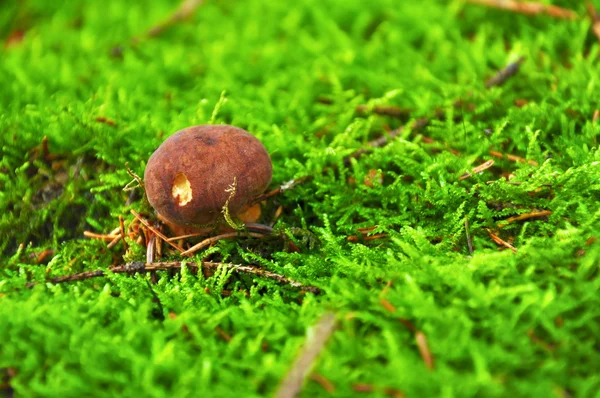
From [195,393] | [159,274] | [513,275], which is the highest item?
[513,275]

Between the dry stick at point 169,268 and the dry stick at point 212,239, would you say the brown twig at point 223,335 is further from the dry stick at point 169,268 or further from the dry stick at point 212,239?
the dry stick at point 212,239

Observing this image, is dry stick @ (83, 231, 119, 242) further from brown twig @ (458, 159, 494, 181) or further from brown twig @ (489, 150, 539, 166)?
brown twig @ (489, 150, 539, 166)

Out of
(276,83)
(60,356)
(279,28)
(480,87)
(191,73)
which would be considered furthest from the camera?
(279,28)

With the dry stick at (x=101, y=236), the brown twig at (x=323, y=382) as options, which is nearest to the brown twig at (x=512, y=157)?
the brown twig at (x=323, y=382)

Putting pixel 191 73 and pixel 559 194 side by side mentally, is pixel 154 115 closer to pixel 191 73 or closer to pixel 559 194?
pixel 191 73

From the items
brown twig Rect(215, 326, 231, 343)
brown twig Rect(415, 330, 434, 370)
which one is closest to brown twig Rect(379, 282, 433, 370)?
brown twig Rect(415, 330, 434, 370)

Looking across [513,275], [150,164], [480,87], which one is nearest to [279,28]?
[480,87]

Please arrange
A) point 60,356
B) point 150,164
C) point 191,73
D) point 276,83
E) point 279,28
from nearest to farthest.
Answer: point 60,356 → point 150,164 → point 276,83 → point 191,73 → point 279,28

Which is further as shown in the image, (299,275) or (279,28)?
(279,28)
